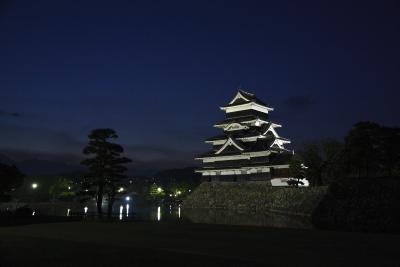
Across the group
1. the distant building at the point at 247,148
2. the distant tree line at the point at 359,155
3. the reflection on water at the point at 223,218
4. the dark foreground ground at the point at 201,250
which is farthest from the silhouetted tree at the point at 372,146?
the dark foreground ground at the point at 201,250

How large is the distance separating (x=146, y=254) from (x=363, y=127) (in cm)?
3003

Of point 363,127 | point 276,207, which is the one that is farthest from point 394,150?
point 276,207

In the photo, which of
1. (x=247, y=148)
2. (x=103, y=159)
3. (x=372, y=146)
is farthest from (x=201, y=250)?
(x=247, y=148)

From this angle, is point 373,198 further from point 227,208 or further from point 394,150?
point 227,208

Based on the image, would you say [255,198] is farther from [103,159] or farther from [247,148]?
[103,159]

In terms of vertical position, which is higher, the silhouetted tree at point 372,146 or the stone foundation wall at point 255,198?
the silhouetted tree at point 372,146

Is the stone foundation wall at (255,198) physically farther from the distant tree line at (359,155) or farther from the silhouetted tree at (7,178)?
the silhouetted tree at (7,178)

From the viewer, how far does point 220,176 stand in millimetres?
53938

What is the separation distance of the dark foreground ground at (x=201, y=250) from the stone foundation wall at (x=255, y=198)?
20636 mm

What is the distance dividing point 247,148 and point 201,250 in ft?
129

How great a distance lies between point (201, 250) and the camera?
43.9 feet

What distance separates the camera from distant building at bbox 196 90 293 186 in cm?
4903

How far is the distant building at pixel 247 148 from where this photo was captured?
49.0 meters

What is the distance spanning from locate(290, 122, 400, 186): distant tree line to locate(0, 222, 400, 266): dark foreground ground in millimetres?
20835
